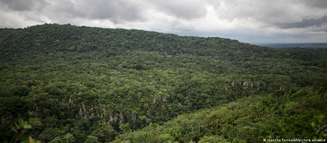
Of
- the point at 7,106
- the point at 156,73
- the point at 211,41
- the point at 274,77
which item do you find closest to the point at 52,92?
the point at 7,106

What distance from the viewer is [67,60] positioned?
4225 inches

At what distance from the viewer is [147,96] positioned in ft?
222

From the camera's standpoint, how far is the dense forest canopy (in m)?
33.0

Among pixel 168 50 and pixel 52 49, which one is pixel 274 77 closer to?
pixel 168 50

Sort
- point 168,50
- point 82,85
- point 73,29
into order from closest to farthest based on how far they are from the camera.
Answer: point 82,85, point 168,50, point 73,29

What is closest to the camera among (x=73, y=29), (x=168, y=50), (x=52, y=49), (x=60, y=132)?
(x=60, y=132)

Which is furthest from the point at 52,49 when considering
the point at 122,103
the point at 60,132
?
the point at 60,132

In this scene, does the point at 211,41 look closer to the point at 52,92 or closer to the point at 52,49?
the point at 52,49

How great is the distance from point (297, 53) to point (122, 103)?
119176 mm

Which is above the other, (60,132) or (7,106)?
(7,106)

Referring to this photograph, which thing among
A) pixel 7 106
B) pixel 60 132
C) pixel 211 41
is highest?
pixel 211 41

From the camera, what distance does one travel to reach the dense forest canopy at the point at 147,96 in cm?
3297

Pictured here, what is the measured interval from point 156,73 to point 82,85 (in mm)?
26181

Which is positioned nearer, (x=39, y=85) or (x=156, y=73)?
(x=39, y=85)
